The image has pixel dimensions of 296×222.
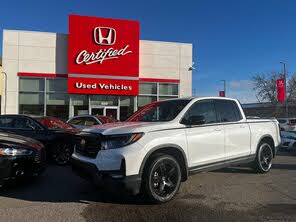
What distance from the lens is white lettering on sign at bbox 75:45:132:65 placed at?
65.7 ft

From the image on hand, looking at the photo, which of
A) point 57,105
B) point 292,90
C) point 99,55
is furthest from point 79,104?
point 292,90

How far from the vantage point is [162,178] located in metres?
5.31

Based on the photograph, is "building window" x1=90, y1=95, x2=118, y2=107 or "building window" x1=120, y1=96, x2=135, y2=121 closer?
"building window" x1=90, y1=95, x2=118, y2=107

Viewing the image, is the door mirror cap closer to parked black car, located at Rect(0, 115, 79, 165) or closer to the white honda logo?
parked black car, located at Rect(0, 115, 79, 165)

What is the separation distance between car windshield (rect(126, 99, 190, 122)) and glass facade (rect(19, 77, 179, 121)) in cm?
1242

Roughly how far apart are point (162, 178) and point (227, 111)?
241cm

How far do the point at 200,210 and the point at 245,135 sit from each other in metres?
2.62

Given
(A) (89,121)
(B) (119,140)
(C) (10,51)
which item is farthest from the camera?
(C) (10,51)

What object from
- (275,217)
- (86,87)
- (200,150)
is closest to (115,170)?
(200,150)

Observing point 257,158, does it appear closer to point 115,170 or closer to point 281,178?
point 281,178

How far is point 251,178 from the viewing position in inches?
284

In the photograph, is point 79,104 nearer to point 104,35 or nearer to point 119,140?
point 104,35

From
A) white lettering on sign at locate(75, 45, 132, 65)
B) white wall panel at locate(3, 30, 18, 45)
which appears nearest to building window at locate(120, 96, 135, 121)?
white lettering on sign at locate(75, 45, 132, 65)

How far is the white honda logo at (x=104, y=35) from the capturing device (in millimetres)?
20375
